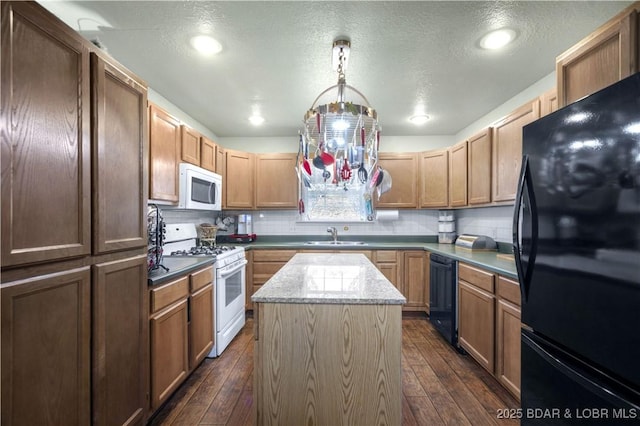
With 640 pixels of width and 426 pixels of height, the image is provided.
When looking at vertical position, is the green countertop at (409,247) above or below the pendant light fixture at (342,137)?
below

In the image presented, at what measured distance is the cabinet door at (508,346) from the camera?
1.81 m

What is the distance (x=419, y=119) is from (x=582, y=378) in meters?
2.98

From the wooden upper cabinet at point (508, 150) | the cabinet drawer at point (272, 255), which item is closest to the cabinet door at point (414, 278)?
the wooden upper cabinet at point (508, 150)

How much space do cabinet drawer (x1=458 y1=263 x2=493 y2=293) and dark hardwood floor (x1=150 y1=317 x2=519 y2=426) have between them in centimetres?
72

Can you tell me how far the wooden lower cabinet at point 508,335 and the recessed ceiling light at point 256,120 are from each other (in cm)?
290

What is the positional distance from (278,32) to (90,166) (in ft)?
4.32

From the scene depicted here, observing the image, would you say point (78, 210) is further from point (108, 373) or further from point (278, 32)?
point (278, 32)

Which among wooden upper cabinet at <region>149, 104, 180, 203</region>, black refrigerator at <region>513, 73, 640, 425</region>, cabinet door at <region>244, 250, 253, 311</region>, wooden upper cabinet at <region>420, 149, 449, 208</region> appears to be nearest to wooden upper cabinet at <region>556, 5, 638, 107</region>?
black refrigerator at <region>513, 73, 640, 425</region>

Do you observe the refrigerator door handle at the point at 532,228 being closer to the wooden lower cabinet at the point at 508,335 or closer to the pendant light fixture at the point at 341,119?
the wooden lower cabinet at the point at 508,335

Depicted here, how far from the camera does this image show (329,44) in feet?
6.17

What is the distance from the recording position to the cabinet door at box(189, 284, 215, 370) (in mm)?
2123

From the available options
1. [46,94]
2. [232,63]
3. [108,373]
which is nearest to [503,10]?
[232,63]

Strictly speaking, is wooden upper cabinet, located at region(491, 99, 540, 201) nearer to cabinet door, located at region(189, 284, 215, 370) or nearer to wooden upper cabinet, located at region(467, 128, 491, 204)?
wooden upper cabinet, located at region(467, 128, 491, 204)

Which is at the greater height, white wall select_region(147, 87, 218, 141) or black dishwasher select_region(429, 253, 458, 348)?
white wall select_region(147, 87, 218, 141)
